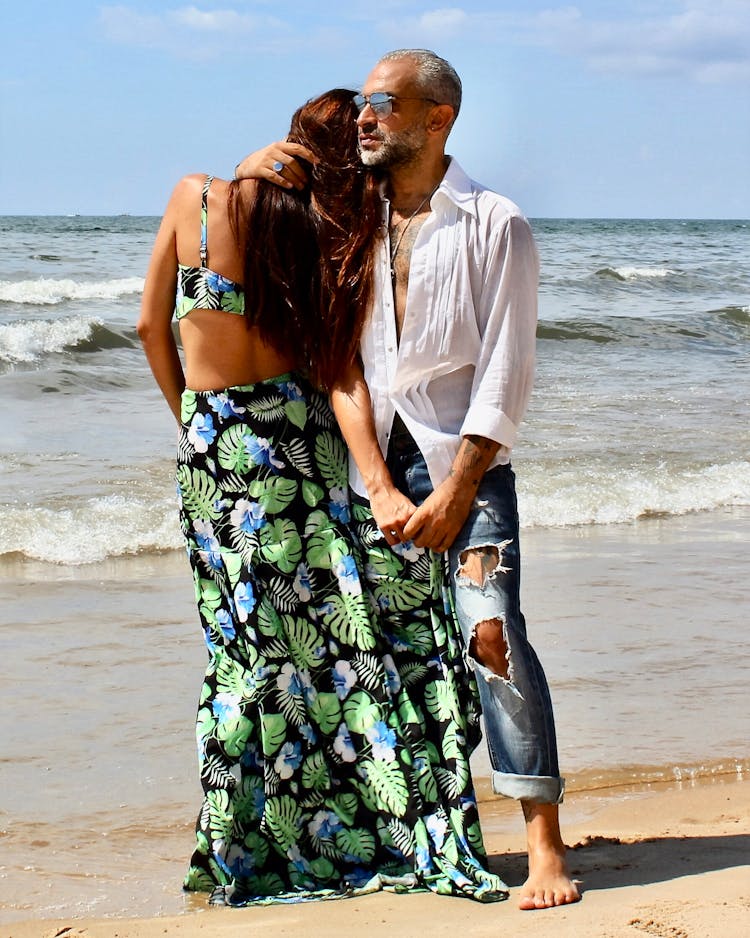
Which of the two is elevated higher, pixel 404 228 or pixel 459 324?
pixel 404 228

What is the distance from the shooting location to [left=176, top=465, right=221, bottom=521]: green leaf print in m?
2.73

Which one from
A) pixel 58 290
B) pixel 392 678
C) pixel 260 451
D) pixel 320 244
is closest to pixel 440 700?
pixel 392 678

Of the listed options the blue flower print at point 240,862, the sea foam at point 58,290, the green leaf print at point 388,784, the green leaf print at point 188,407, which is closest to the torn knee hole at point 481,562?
the green leaf print at point 388,784

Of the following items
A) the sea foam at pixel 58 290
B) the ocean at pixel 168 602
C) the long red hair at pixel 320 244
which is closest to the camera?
the long red hair at pixel 320 244

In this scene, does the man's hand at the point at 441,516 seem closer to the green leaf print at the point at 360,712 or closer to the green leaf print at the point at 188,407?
the green leaf print at the point at 360,712

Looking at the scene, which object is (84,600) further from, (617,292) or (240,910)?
(617,292)

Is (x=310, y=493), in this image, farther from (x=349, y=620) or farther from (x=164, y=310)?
(x=164, y=310)

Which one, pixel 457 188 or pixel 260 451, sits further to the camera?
pixel 260 451

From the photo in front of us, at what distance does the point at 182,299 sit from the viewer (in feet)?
8.95

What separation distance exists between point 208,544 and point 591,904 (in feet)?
3.55

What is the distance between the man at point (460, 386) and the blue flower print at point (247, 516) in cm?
25

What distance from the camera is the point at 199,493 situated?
9.03 feet

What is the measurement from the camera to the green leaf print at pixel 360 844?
2.74 metres

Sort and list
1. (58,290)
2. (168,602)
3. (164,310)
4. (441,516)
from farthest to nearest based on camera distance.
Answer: (58,290), (168,602), (164,310), (441,516)
